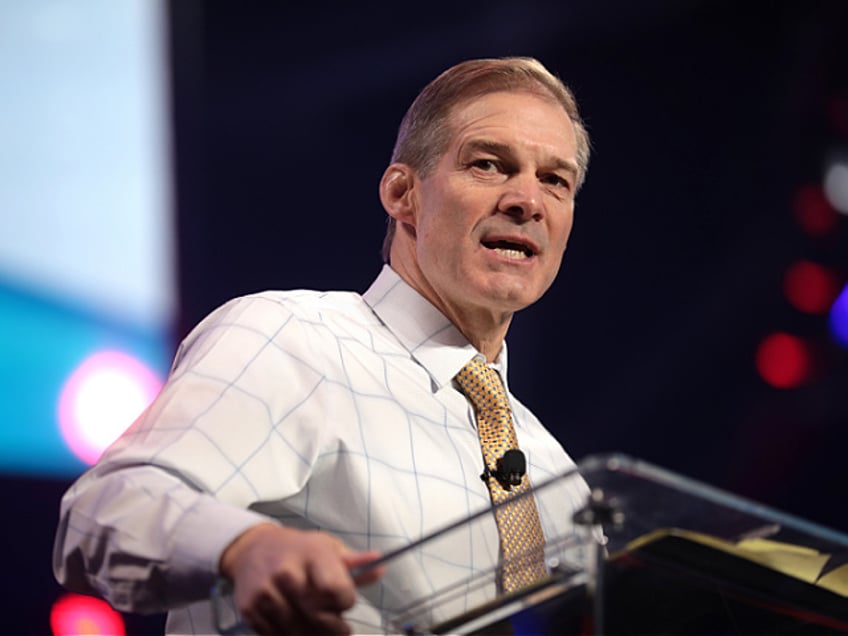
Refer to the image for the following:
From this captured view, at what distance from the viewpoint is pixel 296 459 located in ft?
3.97

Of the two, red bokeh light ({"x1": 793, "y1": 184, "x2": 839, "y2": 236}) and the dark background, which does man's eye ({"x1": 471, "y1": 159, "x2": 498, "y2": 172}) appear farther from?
red bokeh light ({"x1": 793, "y1": 184, "x2": 839, "y2": 236})

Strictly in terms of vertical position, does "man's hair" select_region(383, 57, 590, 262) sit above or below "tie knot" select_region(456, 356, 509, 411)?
above

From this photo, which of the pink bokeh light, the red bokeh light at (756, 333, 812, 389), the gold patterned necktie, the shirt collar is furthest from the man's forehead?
the red bokeh light at (756, 333, 812, 389)

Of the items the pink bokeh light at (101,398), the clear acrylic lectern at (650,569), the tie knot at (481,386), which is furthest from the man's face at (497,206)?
the pink bokeh light at (101,398)

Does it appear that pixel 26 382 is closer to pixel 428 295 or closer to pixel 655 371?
pixel 428 295

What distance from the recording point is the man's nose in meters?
1.60

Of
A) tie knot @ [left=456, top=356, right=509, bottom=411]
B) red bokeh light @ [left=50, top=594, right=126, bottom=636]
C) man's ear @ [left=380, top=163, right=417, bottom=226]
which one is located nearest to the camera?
tie knot @ [left=456, top=356, right=509, bottom=411]

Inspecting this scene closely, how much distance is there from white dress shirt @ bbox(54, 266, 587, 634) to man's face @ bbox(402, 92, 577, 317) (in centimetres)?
7

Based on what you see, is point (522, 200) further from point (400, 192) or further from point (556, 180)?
point (400, 192)

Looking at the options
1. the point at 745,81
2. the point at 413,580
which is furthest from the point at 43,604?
the point at 745,81

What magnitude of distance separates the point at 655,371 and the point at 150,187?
5.75 ft

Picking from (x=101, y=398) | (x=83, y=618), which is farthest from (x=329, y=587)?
(x=83, y=618)

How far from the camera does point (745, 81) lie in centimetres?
348

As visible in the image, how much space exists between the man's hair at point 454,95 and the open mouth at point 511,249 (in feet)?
0.66
